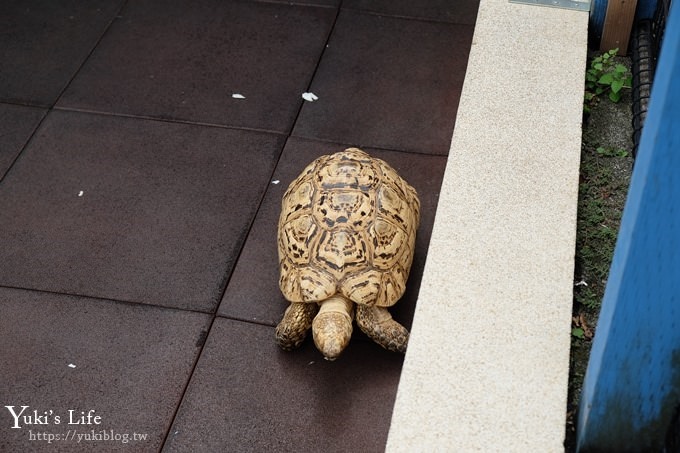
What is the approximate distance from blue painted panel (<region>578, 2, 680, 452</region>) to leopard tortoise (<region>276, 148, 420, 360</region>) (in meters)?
0.99

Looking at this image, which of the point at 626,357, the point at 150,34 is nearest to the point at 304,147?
the point at 150,34

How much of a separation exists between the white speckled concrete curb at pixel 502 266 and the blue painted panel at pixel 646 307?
9.7 inches

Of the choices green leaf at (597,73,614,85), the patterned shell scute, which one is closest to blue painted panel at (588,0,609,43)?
green leaf at (597,73,614,85)

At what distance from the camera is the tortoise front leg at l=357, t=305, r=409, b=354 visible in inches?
142

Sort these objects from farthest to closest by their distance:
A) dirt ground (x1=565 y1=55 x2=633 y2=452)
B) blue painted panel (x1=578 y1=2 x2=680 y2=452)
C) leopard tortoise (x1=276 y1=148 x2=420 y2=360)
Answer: leopard tortoise (x1=276 y1=148 x2=420 y2=360)
dirt ground (x1=565 y1=55 x2=633 y2=452)
blue painted panel (x1=578 y1=2 x2=680 y2=452)

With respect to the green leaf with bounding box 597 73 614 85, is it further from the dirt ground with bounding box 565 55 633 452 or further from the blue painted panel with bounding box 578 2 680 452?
the blue painted panel with bounding box 578 2 680 452

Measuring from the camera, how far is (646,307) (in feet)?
8.07

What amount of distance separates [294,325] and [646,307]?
5.18 ft

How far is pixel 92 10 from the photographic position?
5863 mm

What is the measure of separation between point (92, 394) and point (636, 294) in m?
2.31

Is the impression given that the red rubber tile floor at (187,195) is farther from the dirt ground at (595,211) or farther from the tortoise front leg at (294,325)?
the dirt ground at (595,211)

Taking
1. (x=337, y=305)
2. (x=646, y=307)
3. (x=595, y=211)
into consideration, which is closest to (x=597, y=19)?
(x=595, y=211)

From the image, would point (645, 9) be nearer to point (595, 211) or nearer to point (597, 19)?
point (597, 19)

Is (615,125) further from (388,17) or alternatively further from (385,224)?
(388,17)
